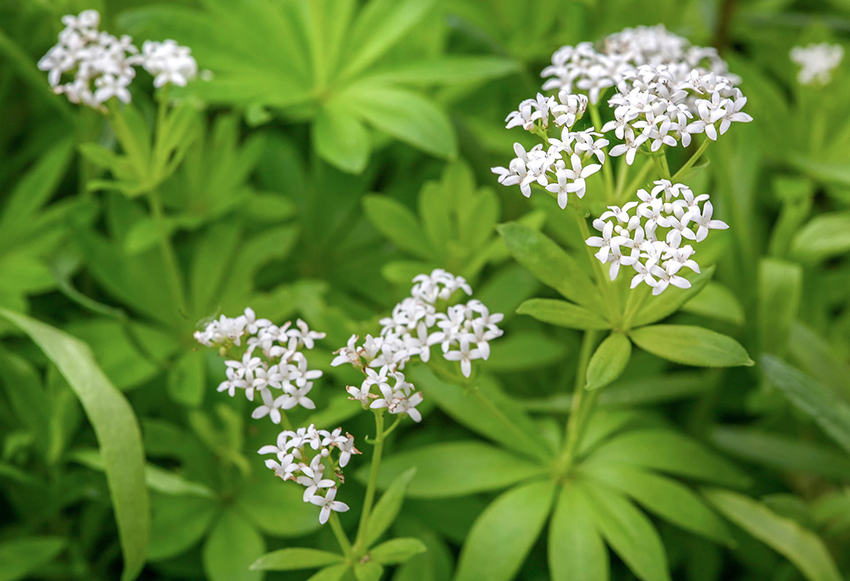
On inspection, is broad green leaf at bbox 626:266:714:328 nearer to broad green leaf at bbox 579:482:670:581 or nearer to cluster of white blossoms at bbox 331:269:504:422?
cluster of white blossoms at bbox 331:269:504:422

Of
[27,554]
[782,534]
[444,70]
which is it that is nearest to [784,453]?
[782,534]

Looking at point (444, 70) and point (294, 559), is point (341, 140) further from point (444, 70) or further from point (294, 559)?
point (294, 559)

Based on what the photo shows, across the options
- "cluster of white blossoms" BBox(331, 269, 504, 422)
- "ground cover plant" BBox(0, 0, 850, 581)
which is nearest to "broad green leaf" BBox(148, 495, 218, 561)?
"ground cover plant" BBox(0, 0, 850, 581)

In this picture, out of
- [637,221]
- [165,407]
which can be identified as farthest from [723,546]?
[165,407]

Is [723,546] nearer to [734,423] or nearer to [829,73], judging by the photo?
[734,423]

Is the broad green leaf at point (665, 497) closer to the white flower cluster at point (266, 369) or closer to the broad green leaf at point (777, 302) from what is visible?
the broad green leaf at point (777, 302)

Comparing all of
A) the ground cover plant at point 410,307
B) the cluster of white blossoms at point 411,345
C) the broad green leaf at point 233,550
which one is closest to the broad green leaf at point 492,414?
the ground cover plant at point 410,307
